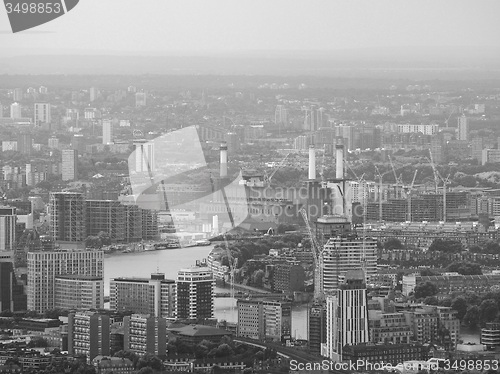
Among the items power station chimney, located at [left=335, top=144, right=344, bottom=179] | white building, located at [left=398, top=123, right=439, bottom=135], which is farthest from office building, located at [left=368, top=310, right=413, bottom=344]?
white building, located at [left=398, top=123, right=439, bottom=135]

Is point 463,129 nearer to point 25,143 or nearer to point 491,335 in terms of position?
point 25,143

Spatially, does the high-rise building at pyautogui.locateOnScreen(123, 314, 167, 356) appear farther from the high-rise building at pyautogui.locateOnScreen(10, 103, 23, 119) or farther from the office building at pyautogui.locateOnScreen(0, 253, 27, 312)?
the high-rise building at pyautogui.locateOnScreen(10, 103, 23, 119)

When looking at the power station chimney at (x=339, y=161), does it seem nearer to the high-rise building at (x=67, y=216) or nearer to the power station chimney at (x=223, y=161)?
the power station chimney at (x=223, y=161)

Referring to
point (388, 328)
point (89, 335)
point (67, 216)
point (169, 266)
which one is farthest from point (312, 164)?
point (89, 335)

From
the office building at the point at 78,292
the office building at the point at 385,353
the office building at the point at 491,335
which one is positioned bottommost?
the office building at the point at 78,292

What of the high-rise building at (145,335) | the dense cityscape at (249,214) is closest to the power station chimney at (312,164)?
the dense cityscape at (249,214)

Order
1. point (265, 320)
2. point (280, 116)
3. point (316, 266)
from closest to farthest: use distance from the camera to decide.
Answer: point (265, 320), point (316, 266), point (280, 116)

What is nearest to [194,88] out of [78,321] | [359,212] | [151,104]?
[151,104]
